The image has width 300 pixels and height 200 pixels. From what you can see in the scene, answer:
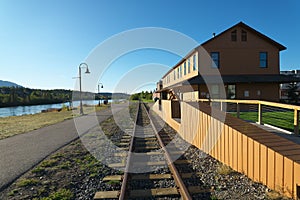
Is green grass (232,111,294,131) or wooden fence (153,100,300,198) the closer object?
wooden fence (153,100,300,198)

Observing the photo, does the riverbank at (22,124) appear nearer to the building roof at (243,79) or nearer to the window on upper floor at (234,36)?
the building roof at (243,79)

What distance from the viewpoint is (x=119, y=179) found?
14.6 feet

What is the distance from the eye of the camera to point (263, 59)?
2252 cm

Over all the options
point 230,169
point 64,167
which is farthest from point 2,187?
point 230,169

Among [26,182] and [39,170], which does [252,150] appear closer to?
[26,182]

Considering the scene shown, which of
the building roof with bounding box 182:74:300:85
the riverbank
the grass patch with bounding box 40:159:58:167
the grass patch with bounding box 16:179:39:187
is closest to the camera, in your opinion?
the grass patch with bounding box 16:179:39:187

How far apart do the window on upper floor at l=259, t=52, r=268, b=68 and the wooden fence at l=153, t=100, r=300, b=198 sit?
19221mm

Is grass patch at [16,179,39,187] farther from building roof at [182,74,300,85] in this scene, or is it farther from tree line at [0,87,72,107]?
tree line at [0,87,72,107]

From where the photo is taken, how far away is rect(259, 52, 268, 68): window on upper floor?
22469mm

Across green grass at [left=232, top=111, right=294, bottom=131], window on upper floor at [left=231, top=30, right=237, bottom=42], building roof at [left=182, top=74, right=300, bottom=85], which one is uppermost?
window on upper floor at [left=231, top=30, right=237, bottom=42]

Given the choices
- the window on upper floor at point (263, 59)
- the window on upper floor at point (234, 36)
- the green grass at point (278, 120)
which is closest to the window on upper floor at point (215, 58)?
the window on upper floor at point (234, 36)

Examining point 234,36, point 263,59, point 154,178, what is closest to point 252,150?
point 154,178

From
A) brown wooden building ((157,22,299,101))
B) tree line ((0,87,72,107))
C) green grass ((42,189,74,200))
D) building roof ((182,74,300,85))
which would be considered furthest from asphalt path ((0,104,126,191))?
tree line ((0,87,72,107))

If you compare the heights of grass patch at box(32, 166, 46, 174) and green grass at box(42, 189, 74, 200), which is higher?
green grass at box(42, 189, 74, 200)
